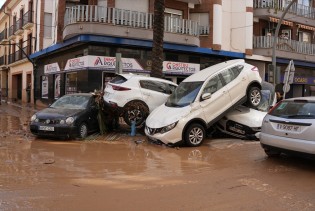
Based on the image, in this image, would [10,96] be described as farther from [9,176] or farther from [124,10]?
[9,176]

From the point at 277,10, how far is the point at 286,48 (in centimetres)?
296

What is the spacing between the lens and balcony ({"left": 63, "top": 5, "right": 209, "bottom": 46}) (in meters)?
19.2

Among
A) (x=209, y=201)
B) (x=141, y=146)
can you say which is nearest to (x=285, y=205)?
(x=209, y=201)

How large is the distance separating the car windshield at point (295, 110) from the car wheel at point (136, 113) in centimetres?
494

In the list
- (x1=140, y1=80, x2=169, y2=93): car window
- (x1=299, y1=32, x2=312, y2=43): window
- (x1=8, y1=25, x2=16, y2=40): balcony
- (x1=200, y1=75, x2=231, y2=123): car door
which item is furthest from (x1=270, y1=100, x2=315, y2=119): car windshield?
(x1=8, y1=25, x2=16, y2=40): balcony

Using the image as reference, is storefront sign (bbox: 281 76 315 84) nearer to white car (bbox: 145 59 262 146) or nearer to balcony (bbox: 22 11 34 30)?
white car (bbox: 145 59 262 146)

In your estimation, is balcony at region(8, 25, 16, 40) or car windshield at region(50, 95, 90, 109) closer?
car windshield at region(50, 95, 90, 109)

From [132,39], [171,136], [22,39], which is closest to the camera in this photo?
[171,136]

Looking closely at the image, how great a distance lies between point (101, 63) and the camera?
19.7 m

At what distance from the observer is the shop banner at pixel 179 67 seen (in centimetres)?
2217

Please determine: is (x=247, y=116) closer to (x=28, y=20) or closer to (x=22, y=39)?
(x=28, y=20)

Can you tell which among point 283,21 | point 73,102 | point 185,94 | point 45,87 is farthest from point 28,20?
point 185,94

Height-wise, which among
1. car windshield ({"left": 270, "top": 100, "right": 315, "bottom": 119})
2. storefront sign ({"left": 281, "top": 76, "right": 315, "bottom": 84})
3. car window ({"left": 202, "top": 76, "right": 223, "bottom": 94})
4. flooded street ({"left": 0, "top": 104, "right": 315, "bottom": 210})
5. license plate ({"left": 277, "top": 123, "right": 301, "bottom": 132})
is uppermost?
storefront sign ({"left": 281, "top": 76, "right": 315, "bottom": 84})

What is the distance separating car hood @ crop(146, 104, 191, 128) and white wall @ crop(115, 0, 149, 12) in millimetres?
11863
